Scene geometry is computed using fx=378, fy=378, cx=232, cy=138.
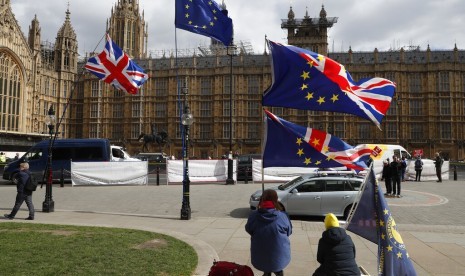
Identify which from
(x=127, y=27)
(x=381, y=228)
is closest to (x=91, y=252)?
(x=381, y=228)

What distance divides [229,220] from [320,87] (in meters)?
5.84

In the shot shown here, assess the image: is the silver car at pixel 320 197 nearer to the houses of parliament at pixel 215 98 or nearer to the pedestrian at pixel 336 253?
the pedestrian at pixel 336 253

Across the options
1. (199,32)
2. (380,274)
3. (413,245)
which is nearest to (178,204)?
(199,32)

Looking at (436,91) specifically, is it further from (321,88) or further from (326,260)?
(326,260)

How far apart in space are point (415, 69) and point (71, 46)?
58307 mm

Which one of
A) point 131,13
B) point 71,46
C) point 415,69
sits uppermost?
point 131,13

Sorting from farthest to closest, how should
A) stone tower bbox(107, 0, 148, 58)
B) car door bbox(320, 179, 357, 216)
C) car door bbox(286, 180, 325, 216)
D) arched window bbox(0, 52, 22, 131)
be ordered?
stone tower bbox(107, 0, 148, 58) → arched window bbox(0, 52, 22, 131) → car door bbox(286, 180, 325, 216) → car door bbox(320, 179, 357, 216)

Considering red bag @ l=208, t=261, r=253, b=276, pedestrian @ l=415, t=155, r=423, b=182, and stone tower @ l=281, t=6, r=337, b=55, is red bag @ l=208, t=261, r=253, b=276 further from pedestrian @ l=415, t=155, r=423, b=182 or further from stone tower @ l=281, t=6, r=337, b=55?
stone tower @ l=281, t=6, r=337, b=55

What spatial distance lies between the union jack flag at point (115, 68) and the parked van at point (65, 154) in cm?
971

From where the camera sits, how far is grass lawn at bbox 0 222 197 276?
645cm

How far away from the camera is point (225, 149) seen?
60.4 metres

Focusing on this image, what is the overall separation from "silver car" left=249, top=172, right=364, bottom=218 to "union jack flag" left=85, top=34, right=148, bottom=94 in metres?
8.58

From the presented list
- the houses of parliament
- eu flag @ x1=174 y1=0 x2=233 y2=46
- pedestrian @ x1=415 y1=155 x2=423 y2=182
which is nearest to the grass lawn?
eu flag @ x1=174 y1=0 x2=233 y2=46

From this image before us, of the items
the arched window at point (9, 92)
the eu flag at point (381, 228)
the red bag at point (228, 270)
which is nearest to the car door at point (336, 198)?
the eu flag at point (381, 228)
